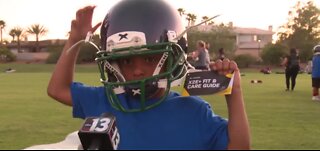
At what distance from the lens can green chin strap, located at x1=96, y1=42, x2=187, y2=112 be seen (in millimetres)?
2200

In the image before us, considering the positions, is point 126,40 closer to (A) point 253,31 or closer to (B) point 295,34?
(B) point 295,34

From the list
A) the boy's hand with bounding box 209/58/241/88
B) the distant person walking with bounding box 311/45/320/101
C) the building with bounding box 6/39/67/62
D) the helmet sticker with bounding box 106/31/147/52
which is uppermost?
the building with bounding box 6/39/67/62

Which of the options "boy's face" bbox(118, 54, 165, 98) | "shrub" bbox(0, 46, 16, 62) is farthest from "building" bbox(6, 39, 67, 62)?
"boy's face" bbox(118, 54, 165, 98)

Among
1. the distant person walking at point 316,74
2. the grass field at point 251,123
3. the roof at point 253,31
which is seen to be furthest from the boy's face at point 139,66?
the roof at point 253,31

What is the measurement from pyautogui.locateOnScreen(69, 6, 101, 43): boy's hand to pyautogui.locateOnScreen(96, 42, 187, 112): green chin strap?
338 mm

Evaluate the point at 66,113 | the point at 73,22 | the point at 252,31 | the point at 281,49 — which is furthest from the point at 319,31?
the point at 73,22

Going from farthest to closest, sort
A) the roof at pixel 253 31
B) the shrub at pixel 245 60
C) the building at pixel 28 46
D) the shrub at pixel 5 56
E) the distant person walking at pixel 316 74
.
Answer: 1. the roof at pixel 253 31
2. the building at pixel 28 46
3. the shrub at pixel 5 56
4. the shrub at pixel 245 60
5. the distant person walking at pixel 316 74

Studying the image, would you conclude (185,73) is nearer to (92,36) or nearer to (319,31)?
(92,36)

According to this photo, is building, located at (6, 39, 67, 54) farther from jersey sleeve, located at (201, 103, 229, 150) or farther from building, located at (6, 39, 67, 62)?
jersey sleeve, located at (201, 103, 229, 150)

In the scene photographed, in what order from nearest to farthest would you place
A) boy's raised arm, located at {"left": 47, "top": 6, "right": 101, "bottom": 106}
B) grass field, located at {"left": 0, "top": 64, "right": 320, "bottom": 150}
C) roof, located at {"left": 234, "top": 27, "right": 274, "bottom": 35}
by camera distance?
boy's raised arm, located at {"left": 47, "top": 6, "right": 101, "bottom": 106}, grass field, located at {"left": 0, "top": 64, "right": 320, "bottom": 150}, roof, located at {"left": 234, "top": 27, "right": 274, "bottom": 35}

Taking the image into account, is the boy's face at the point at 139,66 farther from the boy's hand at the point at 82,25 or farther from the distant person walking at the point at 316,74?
the distant person walking at the point at 316,74

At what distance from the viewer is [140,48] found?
2207 millimetres

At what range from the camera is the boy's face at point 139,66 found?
2242mm

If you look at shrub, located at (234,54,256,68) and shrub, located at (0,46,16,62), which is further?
shrub, located at (0,46,16,62)
